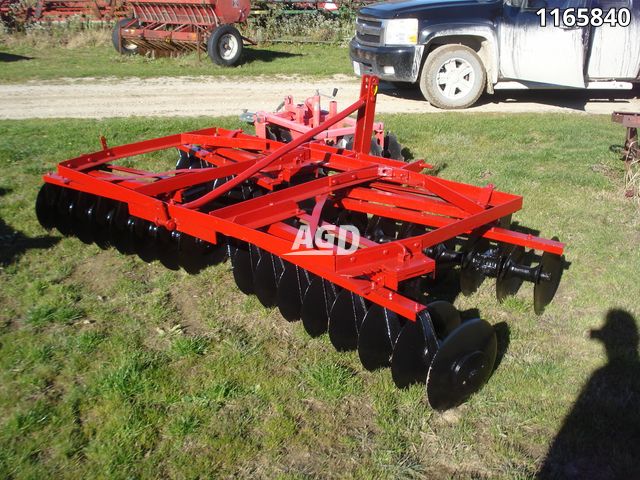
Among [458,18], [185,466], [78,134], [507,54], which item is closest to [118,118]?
[78,134]

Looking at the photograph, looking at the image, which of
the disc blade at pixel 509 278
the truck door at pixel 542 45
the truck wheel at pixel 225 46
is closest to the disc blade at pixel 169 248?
the disc blade at pixel 509 278

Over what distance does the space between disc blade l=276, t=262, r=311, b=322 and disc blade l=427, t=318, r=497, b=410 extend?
0.92 meters

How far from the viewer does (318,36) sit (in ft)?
58.4

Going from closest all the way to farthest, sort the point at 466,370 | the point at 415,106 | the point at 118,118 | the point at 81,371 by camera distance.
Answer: the point at 466,370 → the point at 81,371 → the point at 118,118 → the point at 415,106

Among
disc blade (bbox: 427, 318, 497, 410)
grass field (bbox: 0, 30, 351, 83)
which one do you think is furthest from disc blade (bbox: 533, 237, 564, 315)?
grass field (bbox: 0, 30, 351, 83)

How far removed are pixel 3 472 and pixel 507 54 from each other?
27.1 ft

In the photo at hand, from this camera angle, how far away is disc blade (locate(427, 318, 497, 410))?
268cm

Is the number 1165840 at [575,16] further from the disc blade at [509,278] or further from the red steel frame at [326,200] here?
the disc blade at [509,278]

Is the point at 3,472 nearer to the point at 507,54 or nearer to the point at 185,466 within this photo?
the point at 185,466

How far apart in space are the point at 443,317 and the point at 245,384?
102 centimetres

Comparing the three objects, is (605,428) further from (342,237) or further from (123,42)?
(123,42)

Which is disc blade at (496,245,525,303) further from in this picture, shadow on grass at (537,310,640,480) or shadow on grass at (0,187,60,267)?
shadow on grass at (0,187,60,267)

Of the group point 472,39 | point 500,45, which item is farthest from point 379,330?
point 472,39

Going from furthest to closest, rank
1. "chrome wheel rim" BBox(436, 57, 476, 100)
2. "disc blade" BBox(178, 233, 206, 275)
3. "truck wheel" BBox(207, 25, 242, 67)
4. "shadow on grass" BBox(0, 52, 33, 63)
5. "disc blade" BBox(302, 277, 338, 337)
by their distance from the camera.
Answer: "shadow on grass" BBox(0, 52, 33, 63), "truck wheel" BBox(207, 25, 242, 67), "chrome wheel rim" BBox(436, 57, 476, 100), "disc blade" BBox(178, 233, 206, 275), "disc blade" BBox(302, 277, 338, 337)
